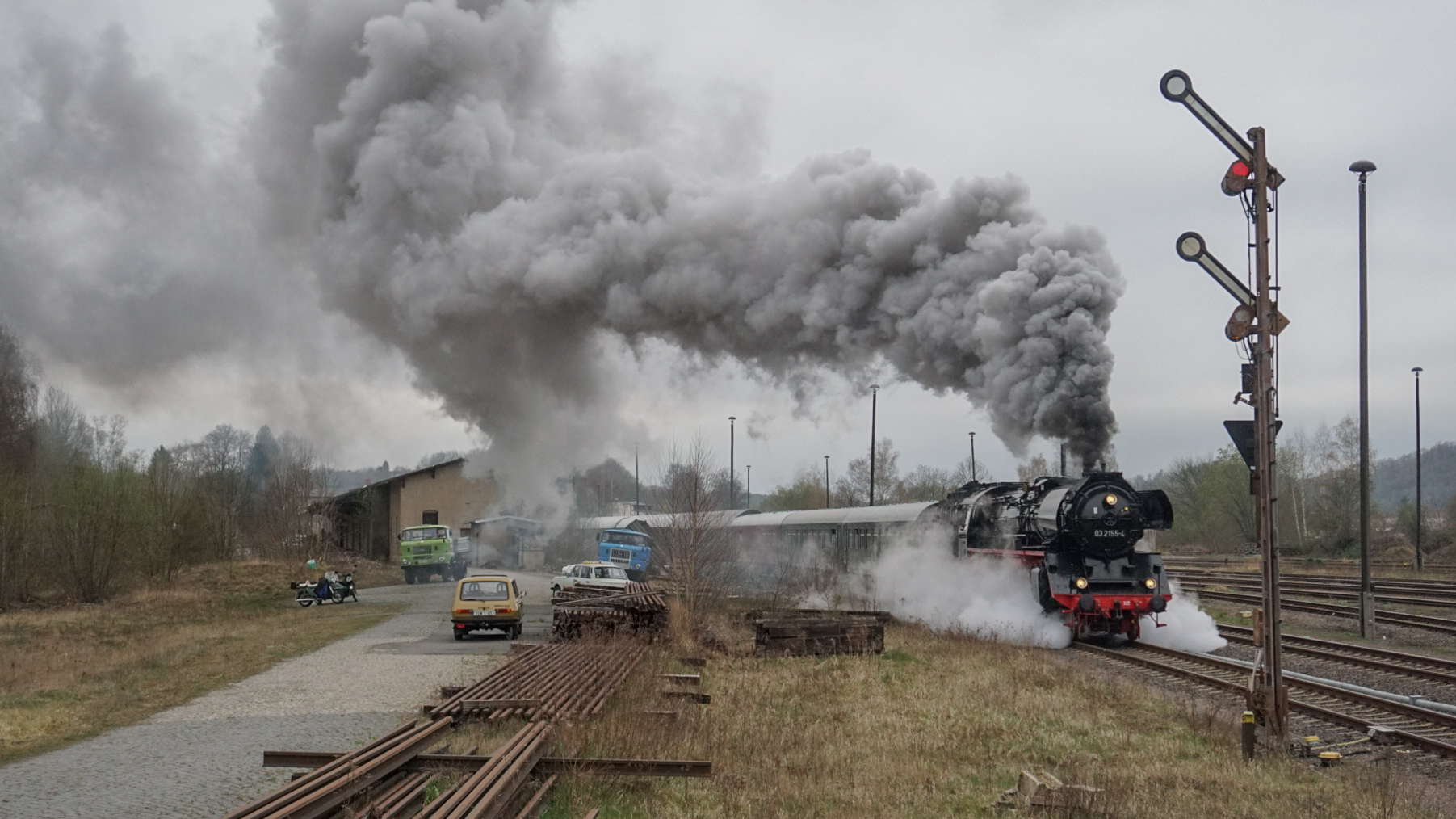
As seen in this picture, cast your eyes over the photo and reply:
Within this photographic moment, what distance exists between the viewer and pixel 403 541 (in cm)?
4069

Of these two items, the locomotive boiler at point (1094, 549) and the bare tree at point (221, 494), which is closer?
the locomotive boiler at point (1094, 549)

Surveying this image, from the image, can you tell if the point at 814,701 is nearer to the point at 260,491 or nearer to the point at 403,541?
the point at 403,541

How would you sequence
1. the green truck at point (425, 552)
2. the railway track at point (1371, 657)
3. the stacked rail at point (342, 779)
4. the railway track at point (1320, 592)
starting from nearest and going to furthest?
1. the stacked rail at point (342, 779)
2. the railway track at point (1371, 657)
3. the railway track at point (1320, 592)
4. the green truck at point (425, 552)

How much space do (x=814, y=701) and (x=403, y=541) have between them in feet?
107

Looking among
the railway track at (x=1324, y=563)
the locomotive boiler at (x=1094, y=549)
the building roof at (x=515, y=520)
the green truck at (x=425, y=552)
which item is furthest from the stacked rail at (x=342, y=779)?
the railway track at (x=1324, y=563)

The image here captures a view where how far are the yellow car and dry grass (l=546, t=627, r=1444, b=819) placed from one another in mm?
6818

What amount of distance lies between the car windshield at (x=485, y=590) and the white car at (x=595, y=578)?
5.80m

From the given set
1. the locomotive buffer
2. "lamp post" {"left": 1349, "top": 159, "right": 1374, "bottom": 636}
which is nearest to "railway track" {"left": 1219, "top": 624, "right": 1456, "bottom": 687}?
"lamp post" {"left": 1349, "top": 159, "right": 1374, "bottom": 636}

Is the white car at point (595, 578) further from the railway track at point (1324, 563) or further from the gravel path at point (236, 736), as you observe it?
the railway track at point (1324, 563)

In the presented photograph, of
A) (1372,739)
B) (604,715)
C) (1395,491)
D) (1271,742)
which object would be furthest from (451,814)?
(1395,491)

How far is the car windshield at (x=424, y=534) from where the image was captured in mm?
40406

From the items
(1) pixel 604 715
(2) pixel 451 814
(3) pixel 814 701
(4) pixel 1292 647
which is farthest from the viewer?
(4) pixel 1292 647

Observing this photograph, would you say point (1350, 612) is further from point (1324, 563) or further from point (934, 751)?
point (1324, 563)

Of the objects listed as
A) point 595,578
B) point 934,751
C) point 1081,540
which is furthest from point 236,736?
point 595,578
